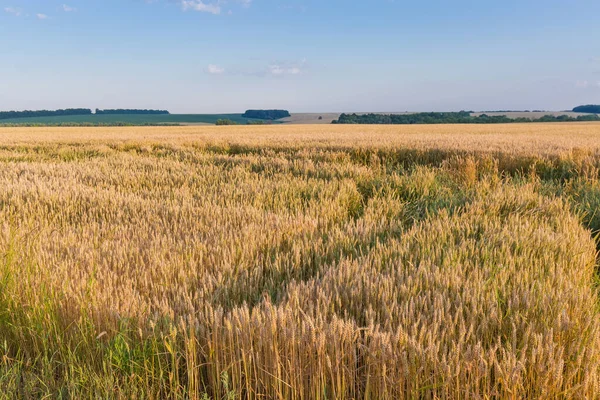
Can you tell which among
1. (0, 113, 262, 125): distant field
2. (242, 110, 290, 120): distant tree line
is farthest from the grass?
(242, 110, 290, 120): distant tree line

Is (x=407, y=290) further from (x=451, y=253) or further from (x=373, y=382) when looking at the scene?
(x=451, y=253)

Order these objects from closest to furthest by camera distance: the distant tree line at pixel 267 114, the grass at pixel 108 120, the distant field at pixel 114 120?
1. the grass at pixel 108 120
2. the distant field at pixel 114 120
3. the distant tree line at pixel 267 114

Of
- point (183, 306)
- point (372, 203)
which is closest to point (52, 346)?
point (183, 306)

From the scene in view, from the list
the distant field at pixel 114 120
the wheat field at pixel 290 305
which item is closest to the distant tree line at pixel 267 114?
the distant field at pixel 114 120

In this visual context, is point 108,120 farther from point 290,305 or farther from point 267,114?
point 290,305

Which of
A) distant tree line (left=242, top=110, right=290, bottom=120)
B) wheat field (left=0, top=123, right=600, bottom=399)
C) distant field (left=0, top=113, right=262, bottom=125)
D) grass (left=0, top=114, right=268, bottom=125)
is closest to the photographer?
wheat field (left=0, top=123, right=600, bottom=399)

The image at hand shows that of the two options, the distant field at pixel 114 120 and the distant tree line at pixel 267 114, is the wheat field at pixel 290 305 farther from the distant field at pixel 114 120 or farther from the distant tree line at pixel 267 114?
the distant tree line at pixel 267 114

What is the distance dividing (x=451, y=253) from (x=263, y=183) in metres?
4.19

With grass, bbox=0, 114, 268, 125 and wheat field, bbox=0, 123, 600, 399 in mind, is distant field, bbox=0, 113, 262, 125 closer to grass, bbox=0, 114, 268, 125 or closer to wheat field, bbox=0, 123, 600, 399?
grass, bbox=0, 114, 268, 125

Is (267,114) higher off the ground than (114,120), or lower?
higher

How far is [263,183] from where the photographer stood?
6652 mm

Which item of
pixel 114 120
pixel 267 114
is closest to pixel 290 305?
pixel 114 120

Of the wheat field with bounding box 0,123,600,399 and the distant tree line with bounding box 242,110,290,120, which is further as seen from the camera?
the distant tree line with bounding box 242,110,290,120

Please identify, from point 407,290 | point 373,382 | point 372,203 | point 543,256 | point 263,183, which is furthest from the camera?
point 263,183
